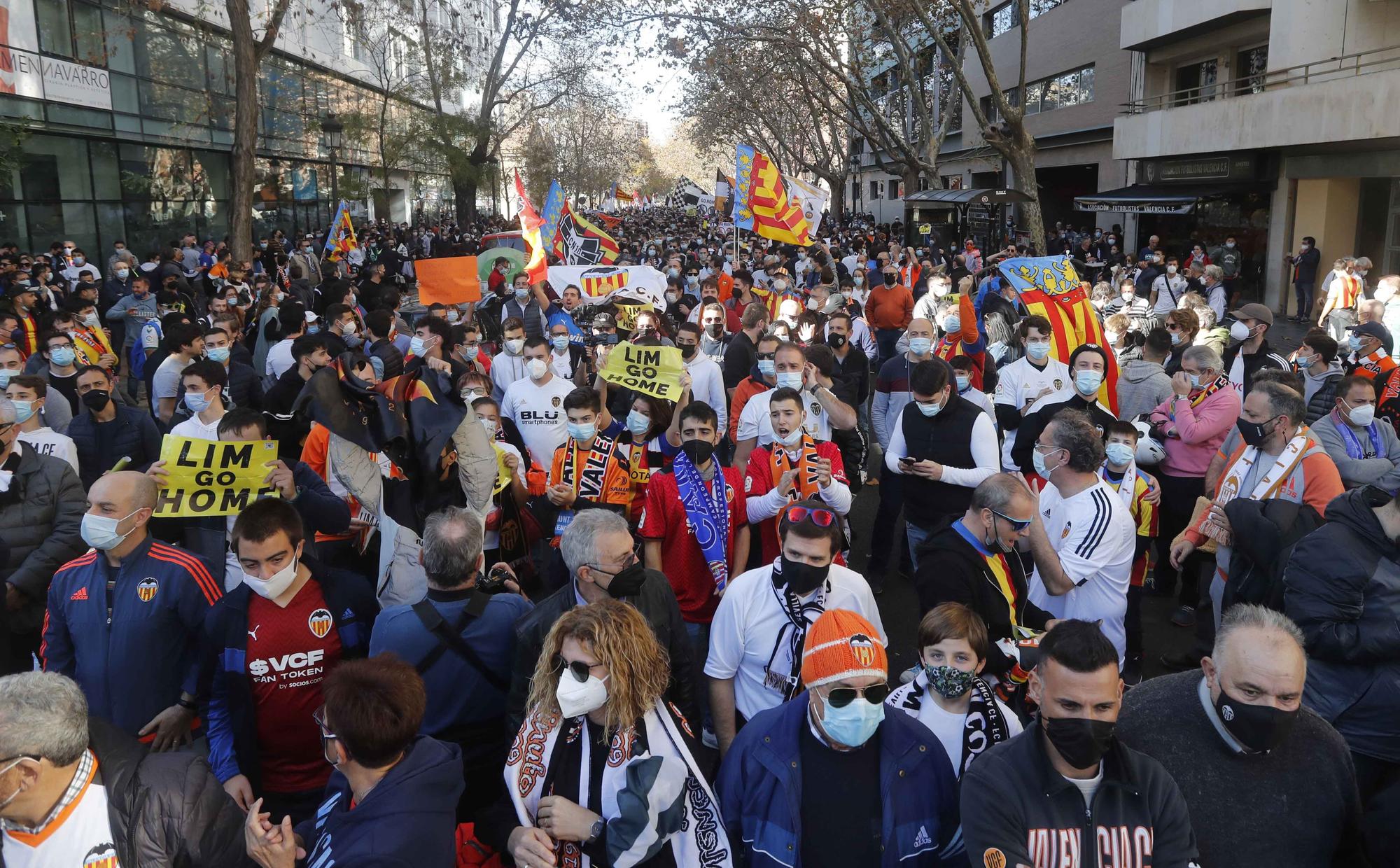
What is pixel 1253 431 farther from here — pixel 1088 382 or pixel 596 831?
pixel 596 831

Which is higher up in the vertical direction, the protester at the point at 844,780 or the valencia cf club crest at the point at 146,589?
the valencia cf club crest at the point at 146,589

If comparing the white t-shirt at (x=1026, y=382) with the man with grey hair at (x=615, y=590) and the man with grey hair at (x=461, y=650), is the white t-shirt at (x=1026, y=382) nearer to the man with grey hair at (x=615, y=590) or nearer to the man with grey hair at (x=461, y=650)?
the man with grey hair at (x=615, y=590)

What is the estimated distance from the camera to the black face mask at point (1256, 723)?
2875 mm

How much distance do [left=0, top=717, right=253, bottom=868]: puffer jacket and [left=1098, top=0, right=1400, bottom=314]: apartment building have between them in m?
22.4

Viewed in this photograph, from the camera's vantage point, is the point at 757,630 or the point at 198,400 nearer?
the point at 757,630

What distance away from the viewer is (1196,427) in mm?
6738

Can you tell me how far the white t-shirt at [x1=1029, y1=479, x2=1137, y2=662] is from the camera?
4.65 m

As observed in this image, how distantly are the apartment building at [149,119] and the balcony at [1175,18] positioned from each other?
20.2 meters

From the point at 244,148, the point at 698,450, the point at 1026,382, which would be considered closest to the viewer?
the point at 698,450

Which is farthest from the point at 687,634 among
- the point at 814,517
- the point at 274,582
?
the point at 274,582

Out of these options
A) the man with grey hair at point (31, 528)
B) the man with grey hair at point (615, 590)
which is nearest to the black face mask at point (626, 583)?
the man with grey hair at point (615, 590)

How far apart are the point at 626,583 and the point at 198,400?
388 centimetres

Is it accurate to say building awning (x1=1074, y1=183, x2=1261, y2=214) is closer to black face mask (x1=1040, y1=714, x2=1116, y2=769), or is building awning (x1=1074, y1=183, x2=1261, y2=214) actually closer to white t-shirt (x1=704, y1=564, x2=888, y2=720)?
white t-shirt (x1=704, y1=564, x2=888, y2=720)

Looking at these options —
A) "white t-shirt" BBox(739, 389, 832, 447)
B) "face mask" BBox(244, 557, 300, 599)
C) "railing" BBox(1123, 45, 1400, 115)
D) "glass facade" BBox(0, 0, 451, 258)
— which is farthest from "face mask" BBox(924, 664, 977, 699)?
"railing" BBox(1123, 45, 1400, 115)
